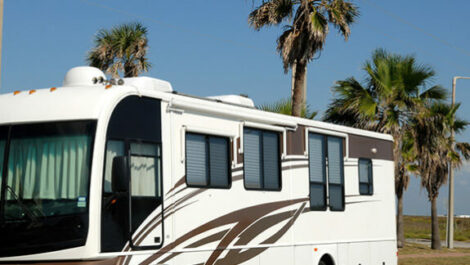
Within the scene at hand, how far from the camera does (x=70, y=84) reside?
1059 cm

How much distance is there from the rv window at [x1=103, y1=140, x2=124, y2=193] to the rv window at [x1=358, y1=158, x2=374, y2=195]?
22.2ft

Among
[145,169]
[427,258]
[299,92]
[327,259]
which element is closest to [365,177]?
[327,259]

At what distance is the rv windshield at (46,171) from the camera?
8.81 meters

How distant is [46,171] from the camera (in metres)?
8.99

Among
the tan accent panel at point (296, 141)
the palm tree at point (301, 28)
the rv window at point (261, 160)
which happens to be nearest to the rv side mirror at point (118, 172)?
the rv window at point (261, 160)

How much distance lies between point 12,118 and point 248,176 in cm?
372

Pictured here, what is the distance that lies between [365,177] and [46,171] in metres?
7.72

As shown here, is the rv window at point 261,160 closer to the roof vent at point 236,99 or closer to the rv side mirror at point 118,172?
the roof vent at point 236,99

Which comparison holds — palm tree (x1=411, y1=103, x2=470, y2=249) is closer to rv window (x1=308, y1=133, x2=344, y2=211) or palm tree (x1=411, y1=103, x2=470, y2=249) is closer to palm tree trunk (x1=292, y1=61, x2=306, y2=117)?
palm tree trunk (x1=292, y1=61, x2=306, y2=117)

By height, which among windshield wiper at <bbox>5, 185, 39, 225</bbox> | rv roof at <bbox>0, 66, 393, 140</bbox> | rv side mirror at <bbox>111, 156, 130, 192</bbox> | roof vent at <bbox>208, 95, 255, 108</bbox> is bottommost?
windshield wiper at <bbox>5, 185, 39, 225</bbox>

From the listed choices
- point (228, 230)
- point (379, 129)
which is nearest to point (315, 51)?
point (379, 129)

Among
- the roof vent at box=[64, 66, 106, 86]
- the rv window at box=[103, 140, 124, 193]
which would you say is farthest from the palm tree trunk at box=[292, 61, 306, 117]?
Answer: the rv window at box=[103, 140, 124, 193]

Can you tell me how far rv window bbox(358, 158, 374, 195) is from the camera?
1495 cm

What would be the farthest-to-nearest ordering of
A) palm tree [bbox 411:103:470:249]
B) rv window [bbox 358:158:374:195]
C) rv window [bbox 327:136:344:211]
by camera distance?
palm tree [bbox 411:103:470:249], rv window [bbox 358:158:374:195], rv window [bbox 327:136:344:211]
